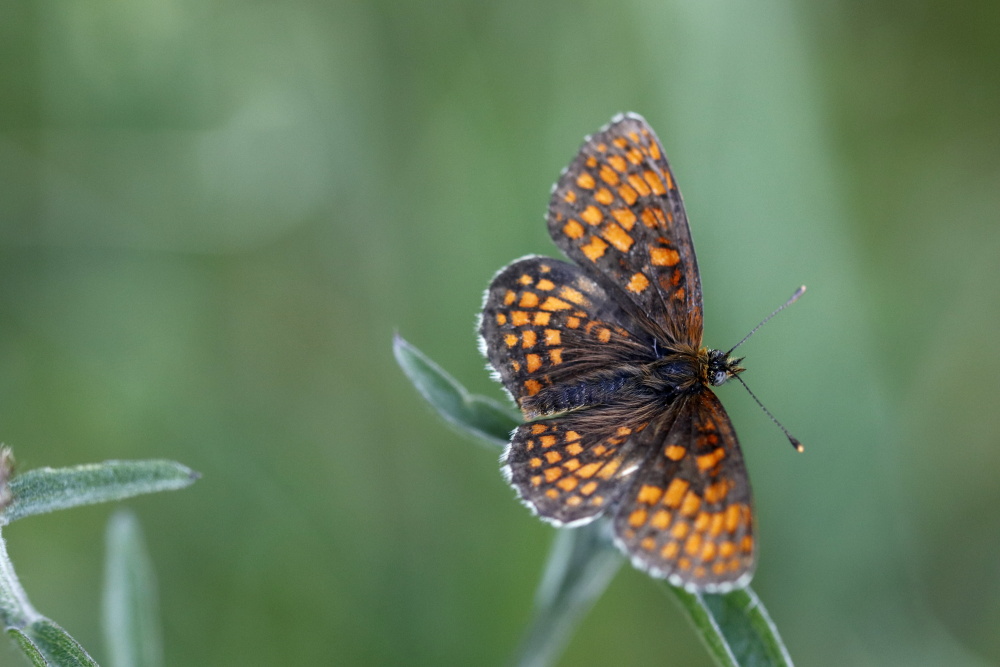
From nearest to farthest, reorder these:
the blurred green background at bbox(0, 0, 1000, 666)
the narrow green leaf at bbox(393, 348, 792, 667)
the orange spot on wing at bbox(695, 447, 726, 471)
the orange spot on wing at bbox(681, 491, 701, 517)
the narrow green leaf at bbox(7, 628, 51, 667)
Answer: the narrow green leaf at bbox(7, 628, 51, 667)
the narrow green leaf at bbox(393, 348, 792, 667)
the orange spot on wing at bbox(681, 491, 701, 517)
the orange spot on wing at bbox(695, 447, 726, 471)
the blurred green background at bbox(0, 0, 1000, 666)

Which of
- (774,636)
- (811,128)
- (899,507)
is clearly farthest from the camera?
(811,128)

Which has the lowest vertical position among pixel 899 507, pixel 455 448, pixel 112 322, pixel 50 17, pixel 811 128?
pixel 899 507

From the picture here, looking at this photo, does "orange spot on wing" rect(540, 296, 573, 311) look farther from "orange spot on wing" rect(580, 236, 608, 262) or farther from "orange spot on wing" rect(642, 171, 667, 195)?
"orange spot on wing" rect(642, 171, 667, 195)

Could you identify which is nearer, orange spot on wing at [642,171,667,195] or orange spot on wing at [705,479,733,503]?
orange spot on wing at [705,479,733,503]

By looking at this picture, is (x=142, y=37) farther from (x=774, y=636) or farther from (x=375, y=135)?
(x=774, y=636)

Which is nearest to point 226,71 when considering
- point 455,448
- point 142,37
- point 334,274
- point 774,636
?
point 142,37

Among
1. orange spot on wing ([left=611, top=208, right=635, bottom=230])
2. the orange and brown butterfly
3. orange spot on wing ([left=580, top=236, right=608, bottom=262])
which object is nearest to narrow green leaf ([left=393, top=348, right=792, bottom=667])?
the orange and brown butterfly
